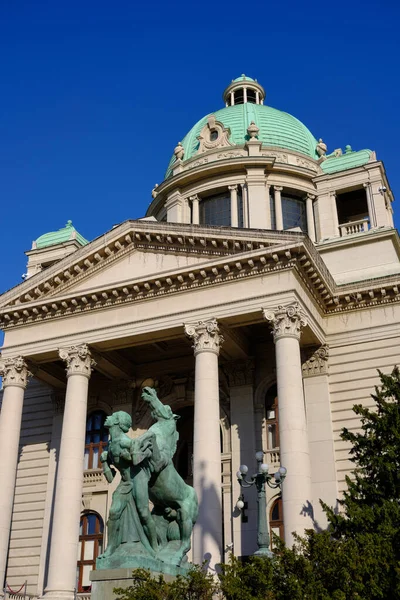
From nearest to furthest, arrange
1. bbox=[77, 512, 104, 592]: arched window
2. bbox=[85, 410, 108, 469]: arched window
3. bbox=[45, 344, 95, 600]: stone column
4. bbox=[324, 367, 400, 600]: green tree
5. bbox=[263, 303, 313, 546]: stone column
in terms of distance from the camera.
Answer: bbox=[324, 367, 400, 600]: green tree < bbox=[263, 303, 313, 546]: stone column < bbox=[45, 344, 95, 600]: stone column < bbox=[77, 512, 104, 592]: arched window < bbox=[85, 410, 108, 469]: arched window

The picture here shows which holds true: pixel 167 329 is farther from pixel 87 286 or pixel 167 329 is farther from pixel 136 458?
pixel 136 458

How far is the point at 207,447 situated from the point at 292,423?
9.27ft

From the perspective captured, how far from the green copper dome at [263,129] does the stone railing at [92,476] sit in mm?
21318

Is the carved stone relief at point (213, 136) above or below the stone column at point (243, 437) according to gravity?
above

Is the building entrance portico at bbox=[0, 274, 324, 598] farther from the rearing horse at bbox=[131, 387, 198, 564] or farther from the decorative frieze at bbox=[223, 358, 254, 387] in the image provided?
the rearing horse at bbox=[131, 387, 198, 564]

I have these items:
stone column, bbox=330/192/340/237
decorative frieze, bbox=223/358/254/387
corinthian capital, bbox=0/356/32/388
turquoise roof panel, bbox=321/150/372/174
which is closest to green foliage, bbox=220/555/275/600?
decorative frieze, bbox=223/358/254/387

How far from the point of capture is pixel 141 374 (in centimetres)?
3136

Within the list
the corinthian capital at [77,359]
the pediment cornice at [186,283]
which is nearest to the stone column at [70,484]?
the corinthian capital at [77,359]

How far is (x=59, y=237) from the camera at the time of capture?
3756 centimetres

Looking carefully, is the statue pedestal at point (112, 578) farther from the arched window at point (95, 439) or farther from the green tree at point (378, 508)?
the arched window at point (95, 439)

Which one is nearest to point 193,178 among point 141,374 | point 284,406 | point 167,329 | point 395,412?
point 141,374

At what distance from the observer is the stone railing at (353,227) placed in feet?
102

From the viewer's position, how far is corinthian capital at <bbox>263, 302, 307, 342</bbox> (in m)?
23.8

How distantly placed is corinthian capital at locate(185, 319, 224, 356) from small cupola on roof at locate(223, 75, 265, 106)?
2812cm
